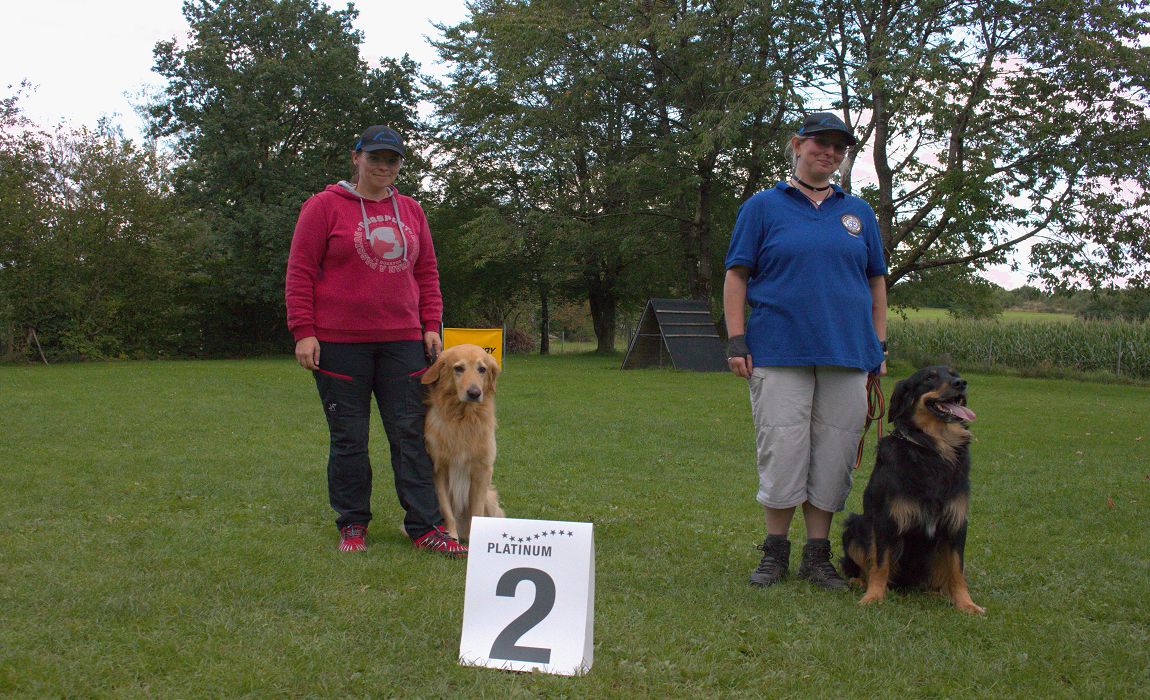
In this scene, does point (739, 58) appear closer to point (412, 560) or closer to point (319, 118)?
point (319, 118)

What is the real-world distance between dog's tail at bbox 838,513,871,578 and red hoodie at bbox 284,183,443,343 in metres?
2.34

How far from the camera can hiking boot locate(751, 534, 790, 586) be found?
12.7 feet

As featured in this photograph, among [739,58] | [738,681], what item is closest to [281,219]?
[739,58]

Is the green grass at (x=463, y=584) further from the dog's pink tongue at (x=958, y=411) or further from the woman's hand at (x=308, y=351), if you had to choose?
the woman's hand at (x=308, y=351)

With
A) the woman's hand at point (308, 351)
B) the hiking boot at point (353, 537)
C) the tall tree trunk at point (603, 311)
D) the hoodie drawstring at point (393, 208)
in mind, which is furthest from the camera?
the tall tree trunk at point (603, 311)

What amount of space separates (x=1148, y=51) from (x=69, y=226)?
27.3 meters

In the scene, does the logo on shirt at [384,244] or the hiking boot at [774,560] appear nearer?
the hiking boot at [774,560]

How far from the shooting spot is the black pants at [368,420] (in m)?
4.14

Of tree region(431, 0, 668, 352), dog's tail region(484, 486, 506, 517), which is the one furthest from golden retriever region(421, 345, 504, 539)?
tree region(431, 0, 668, 352)

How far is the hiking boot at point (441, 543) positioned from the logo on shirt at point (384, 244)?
1349 mm

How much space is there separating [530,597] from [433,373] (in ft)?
5.79

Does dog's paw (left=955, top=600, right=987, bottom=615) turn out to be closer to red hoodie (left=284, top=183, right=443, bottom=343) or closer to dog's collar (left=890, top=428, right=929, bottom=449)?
dog's collar (left=890, top=428, right=929, bottom=449)

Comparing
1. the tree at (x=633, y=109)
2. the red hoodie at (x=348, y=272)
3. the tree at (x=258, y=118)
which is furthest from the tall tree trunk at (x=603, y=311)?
the red hoodie at (x=348, y=272)

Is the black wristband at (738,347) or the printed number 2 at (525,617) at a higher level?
the black wristband at (738,347)
